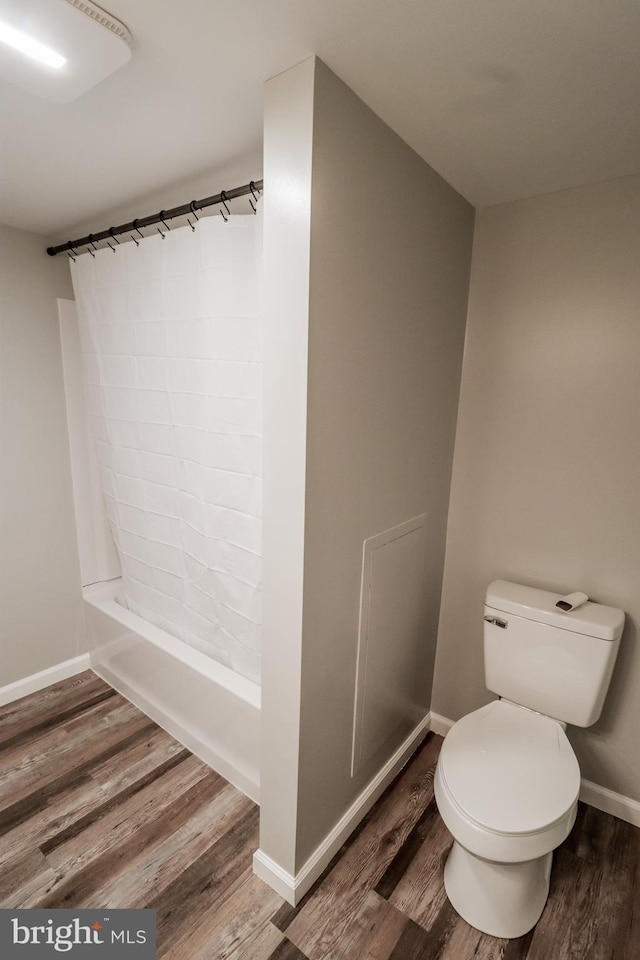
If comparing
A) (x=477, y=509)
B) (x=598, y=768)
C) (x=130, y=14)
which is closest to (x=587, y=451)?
(x=477, y=509)

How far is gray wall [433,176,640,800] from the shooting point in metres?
1.54

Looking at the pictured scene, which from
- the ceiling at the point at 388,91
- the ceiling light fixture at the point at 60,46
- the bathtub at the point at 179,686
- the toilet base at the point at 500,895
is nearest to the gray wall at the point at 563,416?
the ceiling at the point at 388,91

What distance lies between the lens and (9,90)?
3.62 ft

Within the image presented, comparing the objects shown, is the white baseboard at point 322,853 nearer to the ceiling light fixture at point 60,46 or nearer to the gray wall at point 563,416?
the gray wall at point 563,416

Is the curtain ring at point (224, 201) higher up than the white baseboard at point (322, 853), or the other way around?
the curtain ring at point (224, 201)

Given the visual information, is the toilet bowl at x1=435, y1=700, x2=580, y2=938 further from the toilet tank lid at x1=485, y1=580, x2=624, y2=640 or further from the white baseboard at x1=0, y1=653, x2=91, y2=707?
the white baseboard at x1=0, y1=653, x2=91, y2=707

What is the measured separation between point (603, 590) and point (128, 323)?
2.04m

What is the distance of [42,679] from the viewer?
2.37 metres

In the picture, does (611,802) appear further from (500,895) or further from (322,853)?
(322,853)

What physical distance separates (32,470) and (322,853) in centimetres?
201

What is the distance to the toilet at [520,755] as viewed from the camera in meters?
1.24

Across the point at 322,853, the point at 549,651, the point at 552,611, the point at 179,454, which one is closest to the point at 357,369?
the point at 179,454

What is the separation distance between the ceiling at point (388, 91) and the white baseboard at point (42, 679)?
218 cm

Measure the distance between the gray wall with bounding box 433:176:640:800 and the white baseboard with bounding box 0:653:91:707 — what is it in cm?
209
